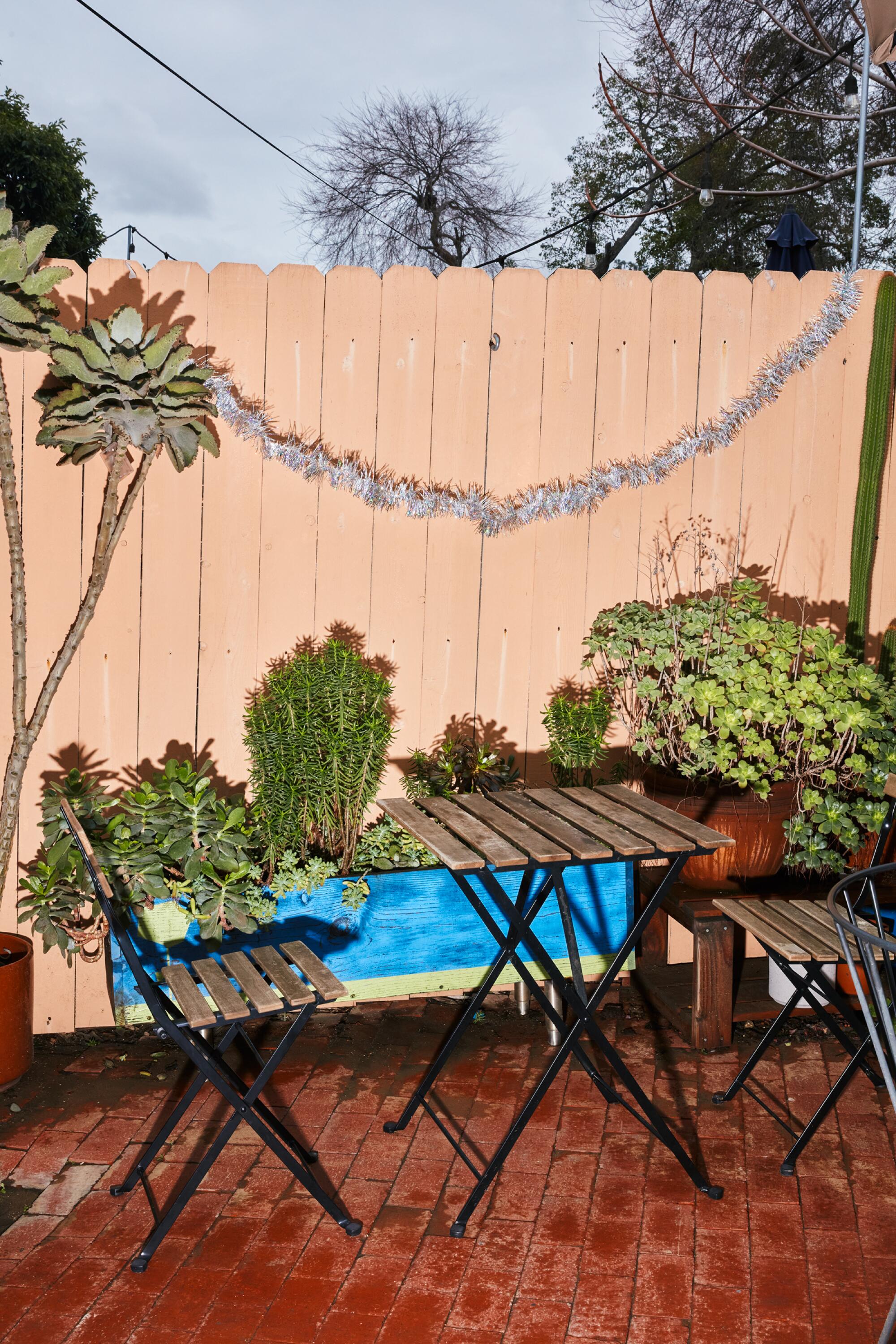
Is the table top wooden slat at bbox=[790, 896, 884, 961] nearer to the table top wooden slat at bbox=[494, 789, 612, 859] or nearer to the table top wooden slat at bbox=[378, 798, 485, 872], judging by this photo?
the table top wooden slat at bbox=[494, 789, 612, 859]

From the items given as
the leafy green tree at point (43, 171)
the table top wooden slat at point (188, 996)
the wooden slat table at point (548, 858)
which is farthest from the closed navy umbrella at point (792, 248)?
the leafy green tree at point (43, 171)

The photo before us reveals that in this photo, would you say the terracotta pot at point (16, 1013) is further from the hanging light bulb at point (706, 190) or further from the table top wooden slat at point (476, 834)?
the hanging light bulb at point (706, 190)

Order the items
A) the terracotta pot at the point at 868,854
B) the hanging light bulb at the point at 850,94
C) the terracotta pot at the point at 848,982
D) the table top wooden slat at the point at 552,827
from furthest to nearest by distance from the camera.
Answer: the hanging light bulb at the point at 850,94, the terracotta pot at the point at 868,854, the terracotta pot at the point at 848,982, the table top wooden slat at the point at 552,827

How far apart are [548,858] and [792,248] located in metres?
2.94

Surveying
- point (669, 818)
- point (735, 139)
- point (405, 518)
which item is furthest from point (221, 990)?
point (735, 139)

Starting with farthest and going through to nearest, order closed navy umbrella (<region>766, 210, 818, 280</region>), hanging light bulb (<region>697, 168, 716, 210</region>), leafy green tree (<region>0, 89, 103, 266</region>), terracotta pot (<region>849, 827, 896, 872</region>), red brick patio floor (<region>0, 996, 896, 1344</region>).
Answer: leafy green tree (<region>0, 89, 103, 266</region>) < hanging light bulb (<region>697, 168, 716, 210</region>) < closed navy umbrella (<region>766, 210, 818, 280</region>) < terracotta pot (<region>849, 827, 896, 872</region>) < red brick patio floor (<region>0, 996, 896, 1344</region>)

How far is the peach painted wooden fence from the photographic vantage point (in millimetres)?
3545

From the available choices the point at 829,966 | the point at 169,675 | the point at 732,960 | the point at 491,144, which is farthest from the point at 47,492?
the point at 491,144

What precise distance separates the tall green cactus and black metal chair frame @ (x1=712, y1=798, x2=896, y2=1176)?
1113 mm

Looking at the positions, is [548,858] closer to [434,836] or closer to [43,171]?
[434,836]

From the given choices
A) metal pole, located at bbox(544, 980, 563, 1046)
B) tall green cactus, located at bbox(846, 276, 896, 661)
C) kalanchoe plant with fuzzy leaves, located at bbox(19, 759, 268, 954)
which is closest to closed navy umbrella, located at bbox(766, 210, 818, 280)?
tall green cactus, located at bbox(846, 276, 896, 661)

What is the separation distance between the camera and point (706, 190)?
12453 mm

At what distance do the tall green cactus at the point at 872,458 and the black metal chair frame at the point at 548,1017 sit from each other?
5.81 ft

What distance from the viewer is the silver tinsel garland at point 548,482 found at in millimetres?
3598
